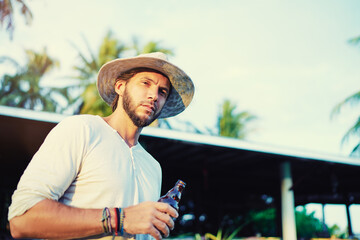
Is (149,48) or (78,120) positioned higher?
(149,48)

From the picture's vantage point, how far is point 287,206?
9375 millimetres

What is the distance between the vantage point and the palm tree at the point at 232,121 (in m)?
27.5

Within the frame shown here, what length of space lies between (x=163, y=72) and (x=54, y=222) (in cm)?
105

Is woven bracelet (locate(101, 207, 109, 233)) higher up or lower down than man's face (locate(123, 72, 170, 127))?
lower down

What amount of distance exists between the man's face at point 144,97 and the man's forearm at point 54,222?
1.99 ft

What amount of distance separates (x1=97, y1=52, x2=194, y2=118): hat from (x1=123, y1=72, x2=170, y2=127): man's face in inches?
2.7

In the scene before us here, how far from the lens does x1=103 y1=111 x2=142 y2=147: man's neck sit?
1710 mm

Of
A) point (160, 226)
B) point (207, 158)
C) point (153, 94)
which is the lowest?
point (160, 226)

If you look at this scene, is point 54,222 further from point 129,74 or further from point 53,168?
point 129,74

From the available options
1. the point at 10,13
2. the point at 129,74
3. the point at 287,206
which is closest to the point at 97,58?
the point at 10,13

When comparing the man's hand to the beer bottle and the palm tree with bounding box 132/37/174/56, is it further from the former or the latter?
the palm tree with bounding box 132/37/174/56

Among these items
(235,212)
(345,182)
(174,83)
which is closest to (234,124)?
(235,212)

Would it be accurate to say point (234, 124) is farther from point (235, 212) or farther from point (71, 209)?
point (71, 209)

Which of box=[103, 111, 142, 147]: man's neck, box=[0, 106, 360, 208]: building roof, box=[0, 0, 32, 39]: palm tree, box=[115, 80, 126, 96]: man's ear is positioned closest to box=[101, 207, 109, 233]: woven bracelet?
box=[103, 111, 142, 147]: man's neck
